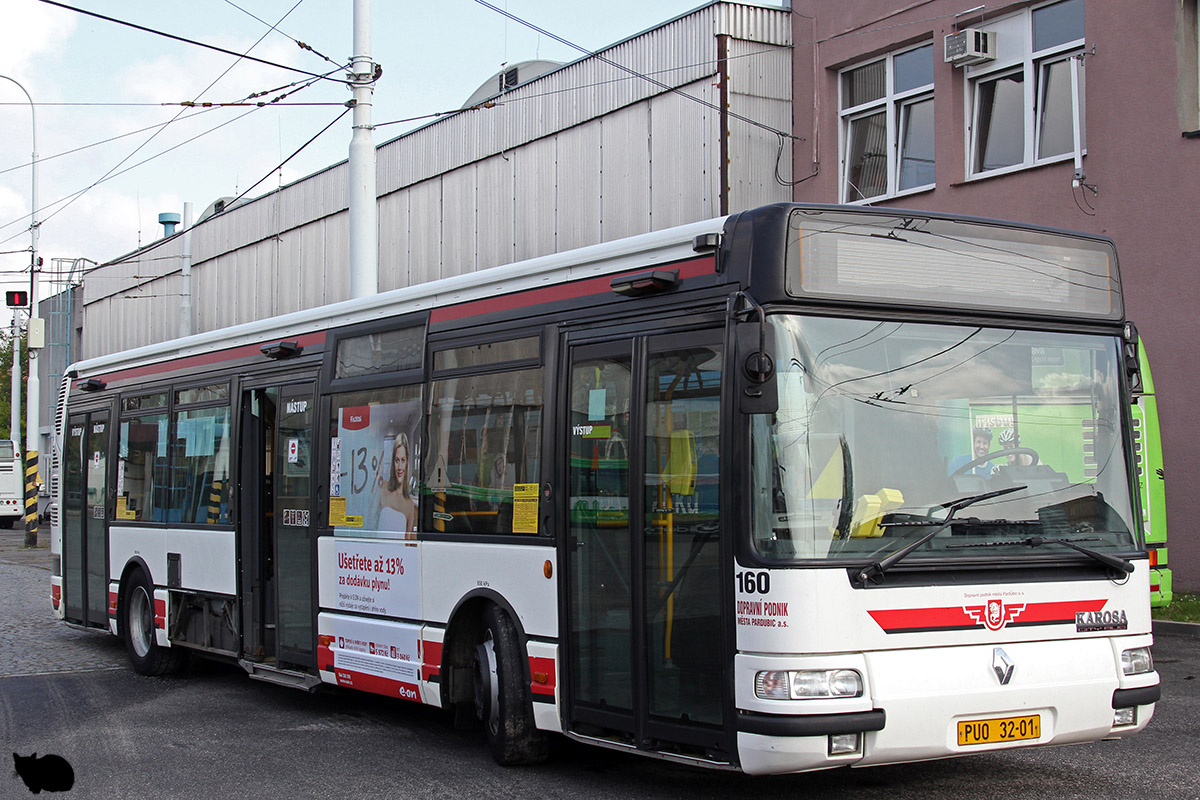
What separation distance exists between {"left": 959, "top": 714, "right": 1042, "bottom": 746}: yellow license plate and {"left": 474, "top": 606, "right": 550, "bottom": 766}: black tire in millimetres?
2530

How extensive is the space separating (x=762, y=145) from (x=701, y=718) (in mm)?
14070

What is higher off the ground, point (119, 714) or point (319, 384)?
point (319, 384)

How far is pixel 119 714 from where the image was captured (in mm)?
9750

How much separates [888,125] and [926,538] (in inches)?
539

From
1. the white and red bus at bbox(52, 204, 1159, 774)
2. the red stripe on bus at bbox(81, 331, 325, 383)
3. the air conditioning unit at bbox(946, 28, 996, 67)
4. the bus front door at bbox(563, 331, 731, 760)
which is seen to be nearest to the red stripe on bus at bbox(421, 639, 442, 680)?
the white and red bus at bbox(52, 204, 1159, 774)

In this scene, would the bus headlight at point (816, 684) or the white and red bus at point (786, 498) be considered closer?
the bus headlight at point (816, 684)

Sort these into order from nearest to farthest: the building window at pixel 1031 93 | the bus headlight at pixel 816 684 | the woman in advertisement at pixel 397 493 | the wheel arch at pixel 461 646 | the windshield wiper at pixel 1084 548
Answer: the bus headlight at pixel 816 684 → the windshield wiper at pixel 1084 548 → the wheel arch at pixel 461 646 → the woman in advertisement at pixel 397 493 → the building window at pixel 1031 93

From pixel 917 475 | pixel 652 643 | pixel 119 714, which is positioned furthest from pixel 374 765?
pixel 917 475

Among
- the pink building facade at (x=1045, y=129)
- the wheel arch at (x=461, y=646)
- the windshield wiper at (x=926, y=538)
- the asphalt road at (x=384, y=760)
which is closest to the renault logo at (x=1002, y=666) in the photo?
the windshield wiper at (x=926, y=538)

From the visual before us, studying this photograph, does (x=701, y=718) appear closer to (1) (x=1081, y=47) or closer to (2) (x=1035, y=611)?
(2) (x=1035, y=611)

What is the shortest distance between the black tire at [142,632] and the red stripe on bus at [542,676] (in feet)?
17.8

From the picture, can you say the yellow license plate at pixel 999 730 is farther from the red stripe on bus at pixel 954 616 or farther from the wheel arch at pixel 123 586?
the wheel arch at pixel 123 586

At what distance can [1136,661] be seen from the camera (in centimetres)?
627

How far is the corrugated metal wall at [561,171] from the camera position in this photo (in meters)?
19.0
